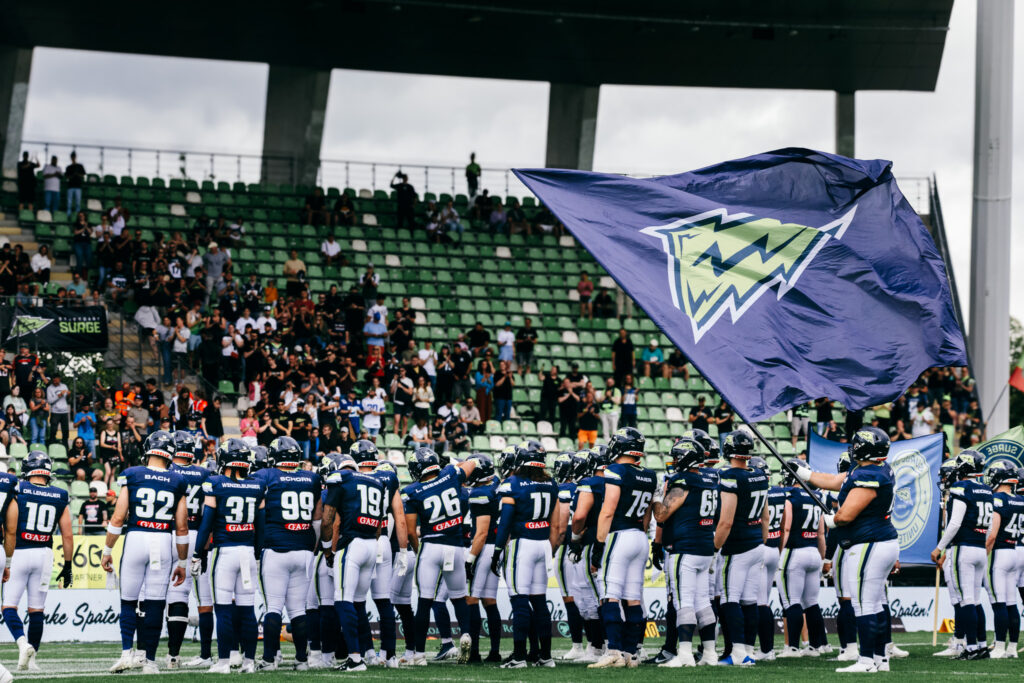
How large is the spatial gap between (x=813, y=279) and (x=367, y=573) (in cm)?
571

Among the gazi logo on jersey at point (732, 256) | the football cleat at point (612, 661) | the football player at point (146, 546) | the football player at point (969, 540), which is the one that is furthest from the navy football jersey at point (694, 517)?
the football player at point (146, 546)

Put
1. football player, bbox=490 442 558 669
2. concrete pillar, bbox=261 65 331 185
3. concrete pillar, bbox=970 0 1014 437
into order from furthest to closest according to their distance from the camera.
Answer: concrete pillar, bbox=261 65 331 185, concrete pillar, bbox=970 0 1014 437, football player, bbox=490 442 558 669

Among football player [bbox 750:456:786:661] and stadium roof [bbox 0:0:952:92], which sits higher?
stadium roof [bbox 0:0:952:92]

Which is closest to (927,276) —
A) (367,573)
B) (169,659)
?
(367,573)

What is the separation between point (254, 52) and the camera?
37.7 metres

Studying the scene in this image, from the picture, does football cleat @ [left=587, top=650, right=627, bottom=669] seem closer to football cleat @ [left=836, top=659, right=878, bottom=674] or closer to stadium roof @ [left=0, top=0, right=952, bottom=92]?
football cleat @ [left=836, top=659, right=878, bottom=674]

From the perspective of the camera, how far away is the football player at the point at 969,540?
17.5m

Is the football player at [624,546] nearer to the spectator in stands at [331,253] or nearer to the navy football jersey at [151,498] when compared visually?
the navy football jersey at [151,498]

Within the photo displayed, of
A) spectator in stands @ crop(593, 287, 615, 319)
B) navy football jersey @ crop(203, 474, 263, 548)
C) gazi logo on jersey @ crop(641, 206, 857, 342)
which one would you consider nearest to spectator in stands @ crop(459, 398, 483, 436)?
spectator in stands @ crop(593, 287, 615, 319)

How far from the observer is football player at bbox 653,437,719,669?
1557cm

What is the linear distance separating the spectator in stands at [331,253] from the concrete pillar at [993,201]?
49.3ft

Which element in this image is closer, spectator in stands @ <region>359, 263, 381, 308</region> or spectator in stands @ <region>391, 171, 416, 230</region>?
spectator in stands @ <region>359, 263, 381, 308</region>

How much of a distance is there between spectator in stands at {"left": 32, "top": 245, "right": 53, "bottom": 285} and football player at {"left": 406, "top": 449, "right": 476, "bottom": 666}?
16043mm

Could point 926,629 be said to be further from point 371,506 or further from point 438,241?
point 438,241
